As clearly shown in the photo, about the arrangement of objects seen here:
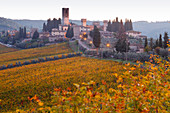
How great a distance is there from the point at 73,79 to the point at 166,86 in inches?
1012

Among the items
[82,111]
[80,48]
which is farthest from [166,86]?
[80,48]

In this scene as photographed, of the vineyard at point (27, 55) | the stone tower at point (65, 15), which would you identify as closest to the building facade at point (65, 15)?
the stone tower at point (65, 15)

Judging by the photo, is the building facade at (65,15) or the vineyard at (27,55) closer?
the vineyard at (27,55)

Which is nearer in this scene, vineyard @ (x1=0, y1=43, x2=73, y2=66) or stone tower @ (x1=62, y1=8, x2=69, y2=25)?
vineyard @ (x1=0, y1=43, x2=73, y2=66)

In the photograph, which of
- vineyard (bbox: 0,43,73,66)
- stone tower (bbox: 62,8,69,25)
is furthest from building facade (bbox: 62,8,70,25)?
vineyard (bbox: 0,43,73,66)

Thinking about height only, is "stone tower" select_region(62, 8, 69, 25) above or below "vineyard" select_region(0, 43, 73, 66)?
above

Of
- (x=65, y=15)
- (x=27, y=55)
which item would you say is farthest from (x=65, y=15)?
(x=27, y=55)

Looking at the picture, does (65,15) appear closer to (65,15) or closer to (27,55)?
(65,15)

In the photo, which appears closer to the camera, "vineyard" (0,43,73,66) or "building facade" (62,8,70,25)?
"vineyard" (0,43,73,66)

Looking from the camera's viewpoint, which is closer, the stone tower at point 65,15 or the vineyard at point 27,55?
the vineyard at point 27,55

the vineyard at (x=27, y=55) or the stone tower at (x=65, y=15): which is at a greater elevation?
the stone tower at (x=65, y=15)

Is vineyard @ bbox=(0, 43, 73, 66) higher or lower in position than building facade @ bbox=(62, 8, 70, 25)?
lower

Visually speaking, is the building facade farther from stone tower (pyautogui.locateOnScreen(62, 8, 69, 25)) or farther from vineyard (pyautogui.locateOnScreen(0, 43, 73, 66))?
vineyard (pyautogui.locateOnScreen(0, 43, 73, 66))

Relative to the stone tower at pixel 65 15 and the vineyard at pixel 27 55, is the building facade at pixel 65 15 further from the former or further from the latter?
the vineyard at pixel 27 55
